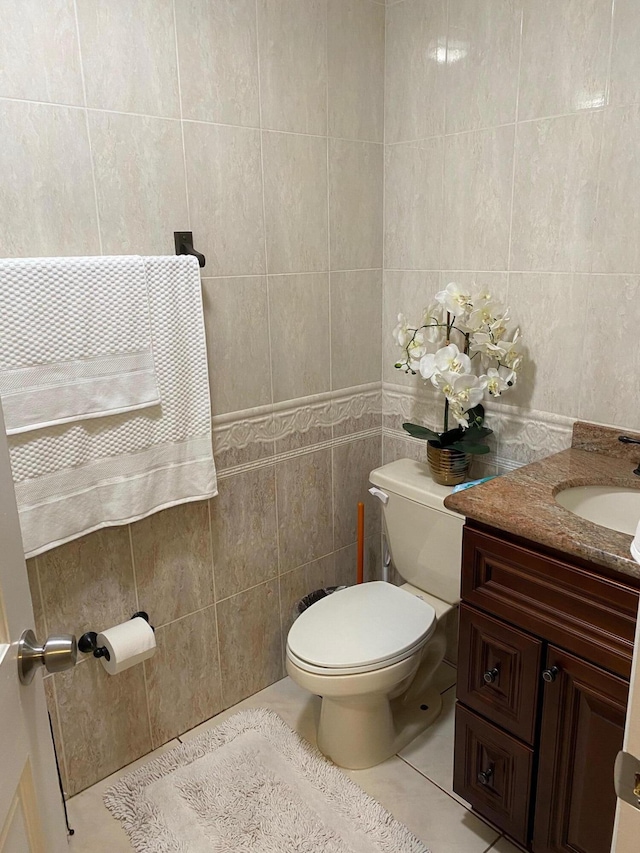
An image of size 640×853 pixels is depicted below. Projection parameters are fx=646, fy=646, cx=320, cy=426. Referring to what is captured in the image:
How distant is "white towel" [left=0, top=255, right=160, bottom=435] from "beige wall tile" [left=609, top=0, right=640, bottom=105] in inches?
47.4

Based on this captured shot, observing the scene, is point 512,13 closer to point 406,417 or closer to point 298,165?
point 298,165

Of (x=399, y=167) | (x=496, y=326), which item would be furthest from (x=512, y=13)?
(x=496, y=326)

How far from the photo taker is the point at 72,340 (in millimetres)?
1463

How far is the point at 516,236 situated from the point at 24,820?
66.6 inches

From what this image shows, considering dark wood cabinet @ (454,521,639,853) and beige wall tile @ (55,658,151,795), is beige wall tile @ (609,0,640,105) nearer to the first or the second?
dark wood cabinet @ (454,521,639,853)

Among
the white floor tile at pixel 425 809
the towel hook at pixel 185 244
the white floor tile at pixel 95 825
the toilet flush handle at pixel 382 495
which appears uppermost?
the towel hook at pixel 185 244

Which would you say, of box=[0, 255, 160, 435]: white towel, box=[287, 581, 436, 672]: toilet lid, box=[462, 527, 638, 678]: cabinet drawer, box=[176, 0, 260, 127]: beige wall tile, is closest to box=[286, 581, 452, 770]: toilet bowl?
box=[287, 581, 436, 672]: toilet lid

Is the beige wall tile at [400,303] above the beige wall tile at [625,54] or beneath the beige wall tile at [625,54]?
beneath

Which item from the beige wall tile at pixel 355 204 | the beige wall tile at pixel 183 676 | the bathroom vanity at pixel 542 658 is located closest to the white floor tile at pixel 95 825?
the beige wall tile at pixel 183 676

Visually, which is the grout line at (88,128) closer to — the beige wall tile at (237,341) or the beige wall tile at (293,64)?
the beige wall tile at (237,341)

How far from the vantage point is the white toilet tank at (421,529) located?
6.07ft

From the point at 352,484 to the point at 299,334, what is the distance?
59 cm

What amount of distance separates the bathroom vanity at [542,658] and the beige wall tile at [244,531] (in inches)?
29.1

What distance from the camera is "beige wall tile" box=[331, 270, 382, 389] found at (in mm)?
2090
